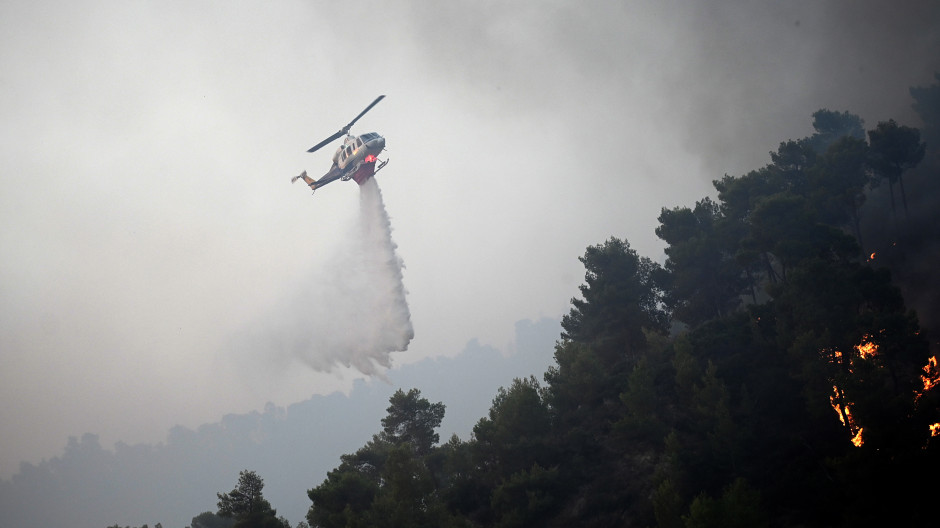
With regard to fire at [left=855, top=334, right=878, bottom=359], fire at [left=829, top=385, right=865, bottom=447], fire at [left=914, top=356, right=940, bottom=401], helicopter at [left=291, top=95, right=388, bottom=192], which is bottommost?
fire at [left=829, top=385, right=865, bottom=447]

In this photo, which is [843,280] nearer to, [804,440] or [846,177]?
[804,440]

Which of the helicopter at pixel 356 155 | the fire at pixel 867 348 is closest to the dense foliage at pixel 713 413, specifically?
the fire at pixel 867 348

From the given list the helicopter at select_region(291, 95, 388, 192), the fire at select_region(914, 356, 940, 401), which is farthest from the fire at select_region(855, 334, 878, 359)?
the helicopter at select_region(291, 95, 388, 192)

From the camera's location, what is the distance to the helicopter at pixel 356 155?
5000 cm

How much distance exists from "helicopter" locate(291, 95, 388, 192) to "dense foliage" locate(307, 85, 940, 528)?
71.1ft

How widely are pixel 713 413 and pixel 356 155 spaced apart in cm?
3665

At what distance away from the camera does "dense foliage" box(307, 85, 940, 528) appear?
2545cm

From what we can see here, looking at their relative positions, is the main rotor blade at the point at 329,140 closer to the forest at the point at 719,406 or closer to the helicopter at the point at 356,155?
the helicopter at the point at 356,155

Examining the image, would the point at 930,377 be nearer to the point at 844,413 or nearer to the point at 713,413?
the point at 844,413

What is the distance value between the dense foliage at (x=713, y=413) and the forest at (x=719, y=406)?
0.12 meters

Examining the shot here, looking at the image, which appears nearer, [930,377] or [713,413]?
[930,377]

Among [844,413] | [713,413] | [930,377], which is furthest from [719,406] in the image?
[930,377]

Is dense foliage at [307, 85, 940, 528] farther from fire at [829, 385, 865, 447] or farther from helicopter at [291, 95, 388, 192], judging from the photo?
helicopter at [291, 95, 388, 192]

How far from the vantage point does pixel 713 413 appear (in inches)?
1287
